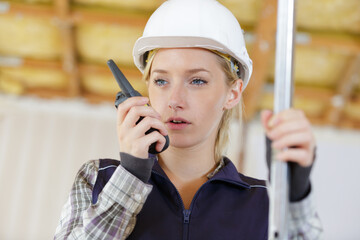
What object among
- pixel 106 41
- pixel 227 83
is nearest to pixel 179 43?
pixel 227 83

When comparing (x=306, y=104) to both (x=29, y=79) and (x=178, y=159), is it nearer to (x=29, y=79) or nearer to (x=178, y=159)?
(x=29, y=79)

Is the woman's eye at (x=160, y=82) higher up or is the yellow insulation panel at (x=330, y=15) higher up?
the yellow insulation panel at (x=330, y=15)

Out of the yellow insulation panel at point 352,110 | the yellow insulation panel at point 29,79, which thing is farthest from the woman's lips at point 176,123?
the yellow insulation panel at point 352,110

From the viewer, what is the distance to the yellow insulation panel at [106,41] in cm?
585

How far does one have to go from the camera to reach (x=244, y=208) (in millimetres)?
1253

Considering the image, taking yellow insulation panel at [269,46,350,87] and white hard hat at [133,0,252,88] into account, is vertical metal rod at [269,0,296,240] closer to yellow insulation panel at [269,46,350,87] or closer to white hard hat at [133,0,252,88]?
→ white hard hat at [133,0,252,88]

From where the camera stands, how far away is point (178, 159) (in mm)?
1343

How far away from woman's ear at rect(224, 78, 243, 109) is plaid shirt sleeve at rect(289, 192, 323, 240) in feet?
1.77

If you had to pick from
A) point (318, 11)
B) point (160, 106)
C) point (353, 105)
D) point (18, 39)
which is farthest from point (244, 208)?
point (353, 105)

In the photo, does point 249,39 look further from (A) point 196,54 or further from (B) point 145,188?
(B) point 145,188

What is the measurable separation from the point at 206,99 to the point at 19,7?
488 centimetres

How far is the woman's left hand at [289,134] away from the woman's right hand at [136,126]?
0.39 metres

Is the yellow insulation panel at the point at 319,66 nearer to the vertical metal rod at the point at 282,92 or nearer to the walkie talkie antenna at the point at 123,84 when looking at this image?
the walkie talkie antenna at the point at 123,84

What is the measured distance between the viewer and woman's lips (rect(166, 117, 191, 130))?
1.21 meters
